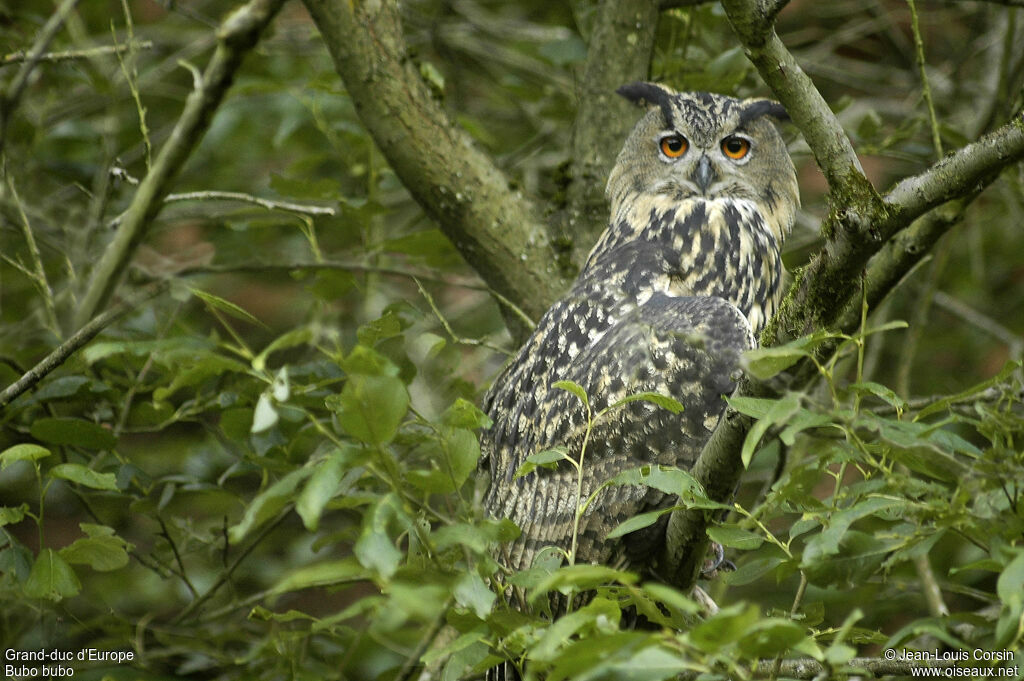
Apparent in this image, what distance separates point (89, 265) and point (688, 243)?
71.9 inches

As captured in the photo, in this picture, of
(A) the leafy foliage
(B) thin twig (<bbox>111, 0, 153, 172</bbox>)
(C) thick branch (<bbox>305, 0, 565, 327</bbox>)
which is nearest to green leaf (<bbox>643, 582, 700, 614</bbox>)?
(A) the leafy foliage

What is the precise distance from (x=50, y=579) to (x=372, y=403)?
1042 mm

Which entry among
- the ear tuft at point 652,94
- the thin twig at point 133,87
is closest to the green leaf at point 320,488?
the thin twig at point 133,87

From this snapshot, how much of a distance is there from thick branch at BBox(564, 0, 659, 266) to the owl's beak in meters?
0.28

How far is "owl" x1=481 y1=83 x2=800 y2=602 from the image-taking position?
8.08ft

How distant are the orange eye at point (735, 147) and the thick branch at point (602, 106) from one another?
0.32 metres

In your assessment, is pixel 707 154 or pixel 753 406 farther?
pixel 707 154

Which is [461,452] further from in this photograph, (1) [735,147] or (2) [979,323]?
(2) [979,323]

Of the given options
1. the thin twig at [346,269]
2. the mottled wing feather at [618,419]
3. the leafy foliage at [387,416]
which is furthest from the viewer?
the mottled wing feather at [618,419]

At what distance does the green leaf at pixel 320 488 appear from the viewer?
1.21 m

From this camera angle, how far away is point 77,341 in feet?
6.09

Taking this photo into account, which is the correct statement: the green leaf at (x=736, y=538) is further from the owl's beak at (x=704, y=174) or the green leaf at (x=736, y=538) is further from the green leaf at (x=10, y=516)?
the owl's beak at (x=704, y=174)

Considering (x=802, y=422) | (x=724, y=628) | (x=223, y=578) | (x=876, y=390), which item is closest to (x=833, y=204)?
(x=876, y=390)

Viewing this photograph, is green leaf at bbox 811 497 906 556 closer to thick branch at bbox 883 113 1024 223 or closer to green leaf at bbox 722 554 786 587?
green leaf at bbox 722 554 786 587
